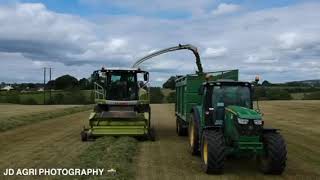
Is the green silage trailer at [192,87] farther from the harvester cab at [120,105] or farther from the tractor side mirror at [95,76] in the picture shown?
the tractor side mirror at [95,76]

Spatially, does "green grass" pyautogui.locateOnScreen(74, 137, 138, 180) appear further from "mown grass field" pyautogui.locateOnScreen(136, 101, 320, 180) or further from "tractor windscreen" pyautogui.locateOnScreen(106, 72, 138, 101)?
"tractor windscreen" pyautogui.locateOnScreen(106, 72, 138, 101)

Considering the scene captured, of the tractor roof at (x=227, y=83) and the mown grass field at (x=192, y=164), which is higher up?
the tractor roof at (x=227, y=83)

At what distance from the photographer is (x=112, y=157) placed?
42.8 ft

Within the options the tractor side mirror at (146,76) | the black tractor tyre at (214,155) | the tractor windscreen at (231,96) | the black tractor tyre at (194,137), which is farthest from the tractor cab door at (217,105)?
the tractor side mirror at (146,76)

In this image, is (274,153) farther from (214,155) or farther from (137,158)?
(137,158)

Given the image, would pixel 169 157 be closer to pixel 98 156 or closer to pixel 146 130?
pixel 98 156

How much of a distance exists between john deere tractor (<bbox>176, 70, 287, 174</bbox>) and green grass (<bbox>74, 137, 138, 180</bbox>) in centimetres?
186

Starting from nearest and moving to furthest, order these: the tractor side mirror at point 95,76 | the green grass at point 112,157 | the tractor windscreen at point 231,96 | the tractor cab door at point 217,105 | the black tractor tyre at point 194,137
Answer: the green grass at point 112,157 → the tractor cab door at point 217,105 → the tractor windscreen at point 231,96 → the black tractor tyre at point 194,137 → the tractor side mirror at point 95,76

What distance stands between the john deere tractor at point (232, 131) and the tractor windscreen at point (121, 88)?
261 inches

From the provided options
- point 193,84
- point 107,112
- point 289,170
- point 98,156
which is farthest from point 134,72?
point 289,170

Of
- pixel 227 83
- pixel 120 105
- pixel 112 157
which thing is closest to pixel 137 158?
pixel 112 157

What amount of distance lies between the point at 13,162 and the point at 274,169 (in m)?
6.39

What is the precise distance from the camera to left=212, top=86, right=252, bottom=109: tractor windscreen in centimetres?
1350

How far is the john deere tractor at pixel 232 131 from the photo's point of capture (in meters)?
11.7
